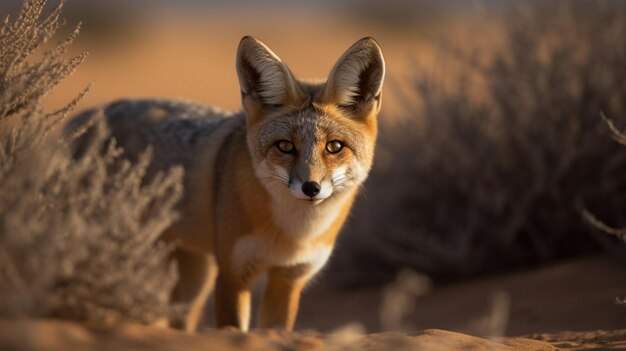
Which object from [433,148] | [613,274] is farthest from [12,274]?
[433,148]

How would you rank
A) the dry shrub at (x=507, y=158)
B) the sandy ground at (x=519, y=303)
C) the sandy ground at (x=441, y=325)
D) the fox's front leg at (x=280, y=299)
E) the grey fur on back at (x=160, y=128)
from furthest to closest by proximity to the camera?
the dry shrub at (x=507, y=158) → the grey fur on back at (x=160, y=128) → the sandy ground at (x=519, y=303) → the fox's front leg at (x=280, y=299) → the sandy ground at (x=441, y=325)

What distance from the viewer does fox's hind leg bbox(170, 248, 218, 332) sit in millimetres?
5824

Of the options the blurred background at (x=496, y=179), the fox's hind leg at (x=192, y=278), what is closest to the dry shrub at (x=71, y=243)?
the fox's hind leg at (x=192, y=278)

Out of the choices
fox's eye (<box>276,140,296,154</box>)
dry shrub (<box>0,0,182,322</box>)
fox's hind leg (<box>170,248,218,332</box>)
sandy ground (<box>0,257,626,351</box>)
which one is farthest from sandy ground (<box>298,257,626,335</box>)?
dry shrub (<box>0,0,182,322</box>)

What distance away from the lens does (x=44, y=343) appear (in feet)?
8.35

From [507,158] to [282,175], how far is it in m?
3.46

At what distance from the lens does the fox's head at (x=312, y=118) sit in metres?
4.44

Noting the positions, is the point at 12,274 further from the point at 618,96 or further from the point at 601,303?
the point at 618,96

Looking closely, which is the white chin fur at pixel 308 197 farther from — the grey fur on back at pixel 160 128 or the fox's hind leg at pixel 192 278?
the fox's hind leg at pixel 192 278

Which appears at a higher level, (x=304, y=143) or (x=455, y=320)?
(x=304, y=143)

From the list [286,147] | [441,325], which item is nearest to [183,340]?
[286,147]

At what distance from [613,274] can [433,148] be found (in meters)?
2.04

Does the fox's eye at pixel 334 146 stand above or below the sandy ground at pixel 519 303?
above

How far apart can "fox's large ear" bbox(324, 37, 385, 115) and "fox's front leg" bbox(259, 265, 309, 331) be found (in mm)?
1059
